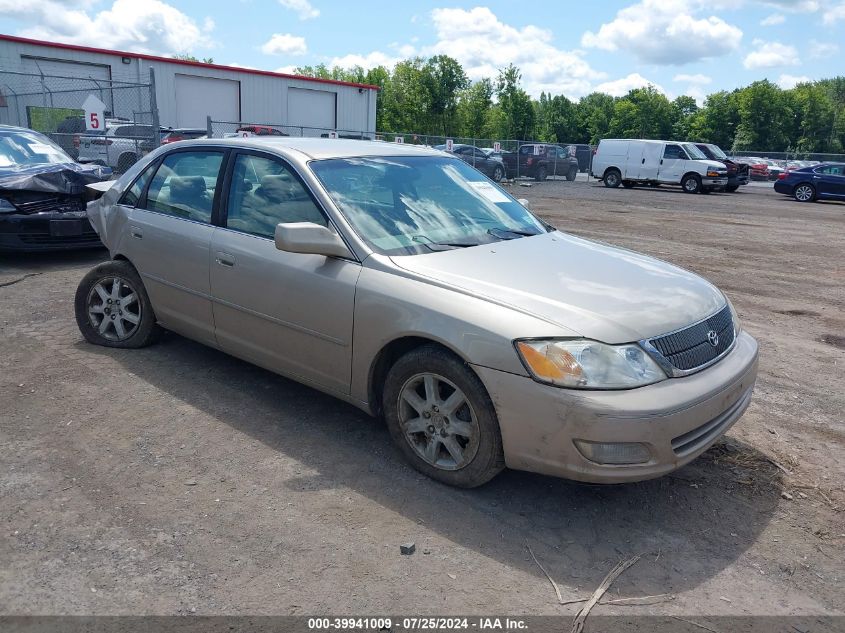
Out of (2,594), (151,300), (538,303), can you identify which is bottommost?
(2,594)

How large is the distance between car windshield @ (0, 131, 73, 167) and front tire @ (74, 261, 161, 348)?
4387mm

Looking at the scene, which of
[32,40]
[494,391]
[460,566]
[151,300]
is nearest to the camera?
[460,566]

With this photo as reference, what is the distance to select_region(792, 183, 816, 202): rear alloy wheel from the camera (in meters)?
25.5

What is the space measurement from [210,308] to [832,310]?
21.8ft

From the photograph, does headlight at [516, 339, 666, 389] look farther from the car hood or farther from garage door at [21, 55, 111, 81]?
garage door at [21, 55, 111, 81]

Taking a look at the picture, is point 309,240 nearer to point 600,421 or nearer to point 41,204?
point 600,421

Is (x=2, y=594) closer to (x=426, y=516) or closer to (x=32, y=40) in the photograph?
(x=426, y=516)

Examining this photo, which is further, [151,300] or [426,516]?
[151,300]

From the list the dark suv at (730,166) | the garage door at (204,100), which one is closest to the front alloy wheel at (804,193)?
the dark suv at (730,166)

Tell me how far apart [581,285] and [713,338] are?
2.29 feet

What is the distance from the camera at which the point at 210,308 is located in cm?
449

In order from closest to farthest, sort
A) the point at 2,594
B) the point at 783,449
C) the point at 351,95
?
the point at 2,594
the point at 783,449
the point at 351,95

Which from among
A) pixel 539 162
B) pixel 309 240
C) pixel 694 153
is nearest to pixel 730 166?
pixel 694 153

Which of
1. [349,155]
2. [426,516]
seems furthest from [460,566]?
[349,155]
